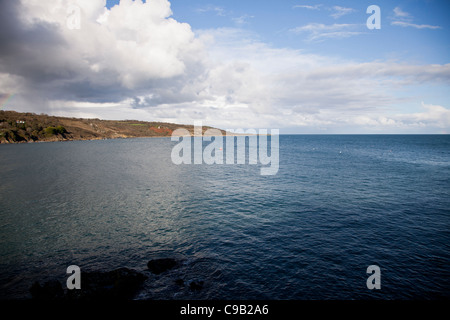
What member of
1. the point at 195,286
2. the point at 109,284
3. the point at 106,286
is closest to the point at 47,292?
the point at 106,286

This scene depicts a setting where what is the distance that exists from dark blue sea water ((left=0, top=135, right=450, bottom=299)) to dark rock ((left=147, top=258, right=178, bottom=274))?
681 millimetres

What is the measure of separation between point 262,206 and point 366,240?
49.0ft

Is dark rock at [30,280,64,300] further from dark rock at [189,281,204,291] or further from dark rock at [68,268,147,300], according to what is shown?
dark rock at [189,281,204,291]

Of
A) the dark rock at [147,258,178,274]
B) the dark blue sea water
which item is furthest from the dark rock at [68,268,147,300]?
the dark rock at [147,258,178,274]

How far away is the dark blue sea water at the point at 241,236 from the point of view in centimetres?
1750

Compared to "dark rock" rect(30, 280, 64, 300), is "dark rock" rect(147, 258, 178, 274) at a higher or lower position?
lower

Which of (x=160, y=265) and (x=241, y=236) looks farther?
(x=241, y=236)

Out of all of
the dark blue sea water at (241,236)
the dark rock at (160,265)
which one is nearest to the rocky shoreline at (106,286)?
the dark rock at (160,265)

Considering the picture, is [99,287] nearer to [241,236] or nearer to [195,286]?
[195,286]

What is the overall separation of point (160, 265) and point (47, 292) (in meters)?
7.79

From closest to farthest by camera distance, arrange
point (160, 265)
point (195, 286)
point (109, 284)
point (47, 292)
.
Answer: point (47, 292)
point (109, 284)
point (195, 286)
point (160, 265)

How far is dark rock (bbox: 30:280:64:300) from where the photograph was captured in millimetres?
14555

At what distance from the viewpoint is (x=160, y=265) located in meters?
19.6

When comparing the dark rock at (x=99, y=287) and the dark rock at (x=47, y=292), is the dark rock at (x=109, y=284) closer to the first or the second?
the dark rock at (x=99, y=287)
